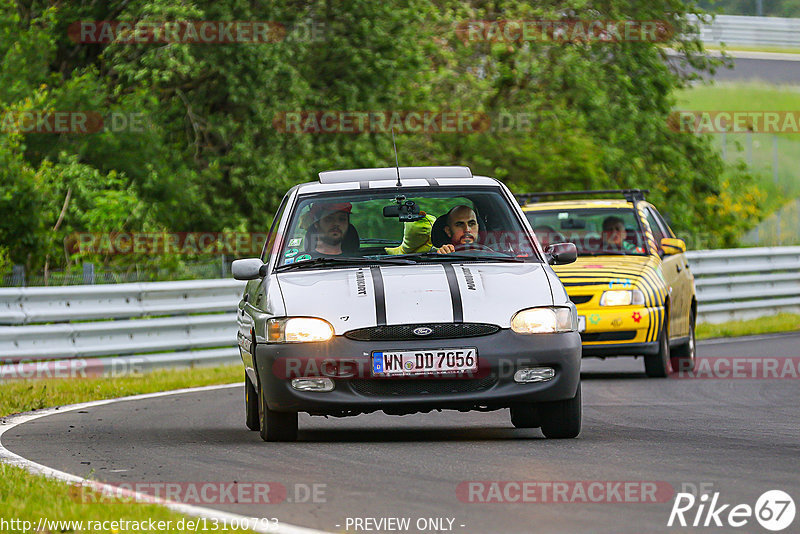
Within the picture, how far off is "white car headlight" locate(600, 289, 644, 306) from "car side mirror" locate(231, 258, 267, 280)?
5.65m

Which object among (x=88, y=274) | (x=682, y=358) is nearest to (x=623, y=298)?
(x=682, y=358)

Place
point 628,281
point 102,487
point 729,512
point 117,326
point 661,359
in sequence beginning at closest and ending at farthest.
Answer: point 729,512
point 102,487
point 628,281
point 661,359
point 117,326

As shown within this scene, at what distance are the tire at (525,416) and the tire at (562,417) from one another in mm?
148

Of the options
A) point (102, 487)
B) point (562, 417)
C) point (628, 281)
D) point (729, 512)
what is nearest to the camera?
point (729, 512)

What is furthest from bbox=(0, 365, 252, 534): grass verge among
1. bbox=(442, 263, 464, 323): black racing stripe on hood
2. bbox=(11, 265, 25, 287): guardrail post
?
bbox=(11, 265, 25, 287): guardrail post

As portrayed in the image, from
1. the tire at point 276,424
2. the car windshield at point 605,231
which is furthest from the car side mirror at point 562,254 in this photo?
the car windshield at point 605,231

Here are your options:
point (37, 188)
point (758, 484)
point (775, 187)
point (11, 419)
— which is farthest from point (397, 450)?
point (775, 187)

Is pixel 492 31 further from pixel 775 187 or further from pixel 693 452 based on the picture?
pixel 693 452

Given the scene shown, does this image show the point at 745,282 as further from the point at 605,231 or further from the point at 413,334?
the point at 413,334

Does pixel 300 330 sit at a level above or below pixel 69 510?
above

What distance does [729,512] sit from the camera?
253 inches

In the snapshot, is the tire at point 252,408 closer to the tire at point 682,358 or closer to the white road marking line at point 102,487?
the white road marking line at point 102,487

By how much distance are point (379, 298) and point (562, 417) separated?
1.35 m

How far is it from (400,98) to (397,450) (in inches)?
824
